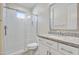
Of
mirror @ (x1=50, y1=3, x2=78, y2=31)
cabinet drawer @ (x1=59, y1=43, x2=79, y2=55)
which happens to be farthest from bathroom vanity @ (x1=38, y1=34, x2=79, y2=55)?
mirror @ (x1=50, y1=3, x2=78, y2=31)

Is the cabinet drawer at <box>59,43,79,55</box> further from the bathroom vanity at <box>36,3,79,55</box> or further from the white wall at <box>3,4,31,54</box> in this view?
the white wall at <box>3,4,31,54</box>

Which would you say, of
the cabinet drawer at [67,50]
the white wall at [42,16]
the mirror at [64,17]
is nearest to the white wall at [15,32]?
the white wall at [42,16]

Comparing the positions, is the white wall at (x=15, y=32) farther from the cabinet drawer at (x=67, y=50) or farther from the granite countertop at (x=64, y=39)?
the cabinet drawer at (x=67, y=50)

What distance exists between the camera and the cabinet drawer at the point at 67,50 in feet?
4.33

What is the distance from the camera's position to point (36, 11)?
1.49 m

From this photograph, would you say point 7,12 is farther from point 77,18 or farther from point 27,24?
point 77,18

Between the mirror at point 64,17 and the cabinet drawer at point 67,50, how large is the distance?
0.66ft

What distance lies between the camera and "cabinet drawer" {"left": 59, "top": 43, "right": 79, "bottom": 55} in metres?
1.32

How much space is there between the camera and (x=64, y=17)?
58.1 inches

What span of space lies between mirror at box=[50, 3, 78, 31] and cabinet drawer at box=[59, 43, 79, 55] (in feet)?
0.66

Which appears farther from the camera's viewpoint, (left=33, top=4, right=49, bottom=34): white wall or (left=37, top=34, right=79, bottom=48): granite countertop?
(left=33, top=4, right=49, bottom=34): white wall

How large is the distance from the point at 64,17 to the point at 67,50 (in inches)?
14.2

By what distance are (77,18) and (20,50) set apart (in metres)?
0.70

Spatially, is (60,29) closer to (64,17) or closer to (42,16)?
(64,17)
